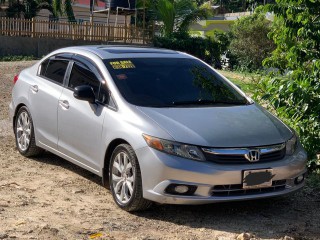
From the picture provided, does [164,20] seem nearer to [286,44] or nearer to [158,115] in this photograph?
[286,44]

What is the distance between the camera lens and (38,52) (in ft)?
95.1

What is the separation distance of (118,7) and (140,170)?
29.8 m

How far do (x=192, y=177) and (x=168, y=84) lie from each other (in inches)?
59.8

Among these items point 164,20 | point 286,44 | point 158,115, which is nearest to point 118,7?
→ point 164,20

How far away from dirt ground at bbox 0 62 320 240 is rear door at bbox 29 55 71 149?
0.49 metres

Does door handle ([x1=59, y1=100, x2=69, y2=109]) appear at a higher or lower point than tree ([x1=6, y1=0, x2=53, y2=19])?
higher

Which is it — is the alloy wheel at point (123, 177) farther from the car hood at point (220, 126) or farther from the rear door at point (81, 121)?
the car hood at point (220, 126)

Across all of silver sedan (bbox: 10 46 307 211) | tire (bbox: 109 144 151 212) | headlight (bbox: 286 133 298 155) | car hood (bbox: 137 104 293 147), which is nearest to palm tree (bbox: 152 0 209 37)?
silver sedan (bbox: 10 46 307 211)

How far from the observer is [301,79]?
7828mm

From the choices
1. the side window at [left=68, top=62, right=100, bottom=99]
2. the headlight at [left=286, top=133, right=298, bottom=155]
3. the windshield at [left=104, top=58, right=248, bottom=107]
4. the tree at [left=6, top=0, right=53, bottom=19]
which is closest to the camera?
the headlight at [left=286, top=133, right=298, bottom=155]

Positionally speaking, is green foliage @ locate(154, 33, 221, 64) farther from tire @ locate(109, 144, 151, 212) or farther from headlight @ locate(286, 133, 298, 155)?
tire @ locate(109, 144, 151, 212)

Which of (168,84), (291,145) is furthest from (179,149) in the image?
(168,84)

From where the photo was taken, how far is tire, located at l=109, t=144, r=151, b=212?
19.3 ft

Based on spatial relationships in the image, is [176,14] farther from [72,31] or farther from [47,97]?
[47,97]
